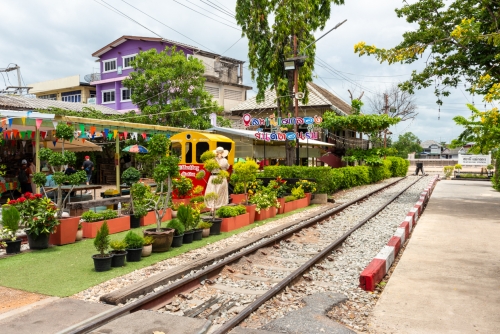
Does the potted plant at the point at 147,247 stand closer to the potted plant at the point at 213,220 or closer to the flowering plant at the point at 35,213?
the flowering plant at the point at 35,213

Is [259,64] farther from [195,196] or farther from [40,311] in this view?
[40,311]

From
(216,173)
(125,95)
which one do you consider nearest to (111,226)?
(216,173)

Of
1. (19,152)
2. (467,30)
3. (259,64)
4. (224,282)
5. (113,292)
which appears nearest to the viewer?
(113,292)

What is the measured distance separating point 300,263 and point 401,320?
2.81 metres

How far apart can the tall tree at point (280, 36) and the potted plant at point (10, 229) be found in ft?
47.1

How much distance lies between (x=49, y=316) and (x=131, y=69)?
36.4m

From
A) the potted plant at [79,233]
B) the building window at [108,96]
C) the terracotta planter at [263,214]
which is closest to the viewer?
the potted plant at [79,233]

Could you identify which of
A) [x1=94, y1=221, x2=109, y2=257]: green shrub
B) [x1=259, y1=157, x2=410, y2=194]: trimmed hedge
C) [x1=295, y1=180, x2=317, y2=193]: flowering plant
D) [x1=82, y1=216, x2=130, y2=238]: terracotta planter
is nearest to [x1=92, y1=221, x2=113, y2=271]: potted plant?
[x1=94, y1=221, x2=109, y2=257]: green shrub

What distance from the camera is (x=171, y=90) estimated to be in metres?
26.2

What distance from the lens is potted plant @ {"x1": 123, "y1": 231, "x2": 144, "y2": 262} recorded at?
277 inches

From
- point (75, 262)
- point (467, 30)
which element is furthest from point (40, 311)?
point (467, 30)

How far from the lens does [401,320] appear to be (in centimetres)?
469

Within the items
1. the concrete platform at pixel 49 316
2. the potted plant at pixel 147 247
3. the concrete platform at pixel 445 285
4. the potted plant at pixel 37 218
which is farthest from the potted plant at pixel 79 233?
the concrete platform at pixel 445 285

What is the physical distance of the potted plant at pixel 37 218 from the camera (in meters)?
7.73
